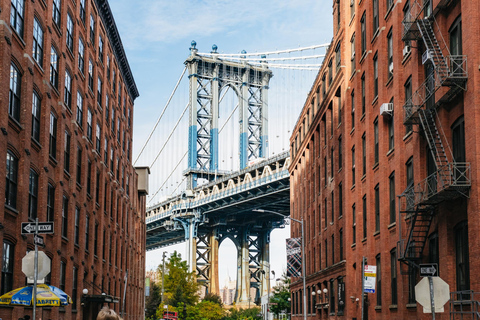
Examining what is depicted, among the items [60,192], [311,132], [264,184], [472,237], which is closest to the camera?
[472,237]

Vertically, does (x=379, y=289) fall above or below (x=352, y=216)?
below

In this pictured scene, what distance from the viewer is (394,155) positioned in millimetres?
32938

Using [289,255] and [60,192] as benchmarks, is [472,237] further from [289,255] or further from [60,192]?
[289,255]

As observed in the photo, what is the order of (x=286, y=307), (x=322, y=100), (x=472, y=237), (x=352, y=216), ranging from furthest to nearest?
(x=286, y=307), (x=322, y=100), (x=352, y=216), (x=472, y=237)

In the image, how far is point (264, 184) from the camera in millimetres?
100875

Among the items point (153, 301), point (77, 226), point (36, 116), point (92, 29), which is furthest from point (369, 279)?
point (153, 301)

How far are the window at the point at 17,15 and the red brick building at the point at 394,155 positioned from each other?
15.2 m

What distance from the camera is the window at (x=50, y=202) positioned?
33250 mm

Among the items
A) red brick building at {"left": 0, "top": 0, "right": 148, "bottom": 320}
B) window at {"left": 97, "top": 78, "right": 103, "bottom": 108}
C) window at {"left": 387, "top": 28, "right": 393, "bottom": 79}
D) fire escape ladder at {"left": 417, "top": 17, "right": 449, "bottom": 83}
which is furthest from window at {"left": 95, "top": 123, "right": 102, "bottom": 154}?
fire escape ladder at {"left": 417, "top": 17, "right": 449, "bottom": 83}

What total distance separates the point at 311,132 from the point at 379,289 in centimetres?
2585

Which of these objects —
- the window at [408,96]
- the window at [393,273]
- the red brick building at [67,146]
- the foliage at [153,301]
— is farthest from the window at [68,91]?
the foliage at [153,301]

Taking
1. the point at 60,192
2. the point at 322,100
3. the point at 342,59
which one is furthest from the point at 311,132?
the point at 60,192

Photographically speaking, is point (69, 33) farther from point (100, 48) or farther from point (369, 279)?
point (369, 279)

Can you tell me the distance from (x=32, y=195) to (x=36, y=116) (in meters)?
3.51
